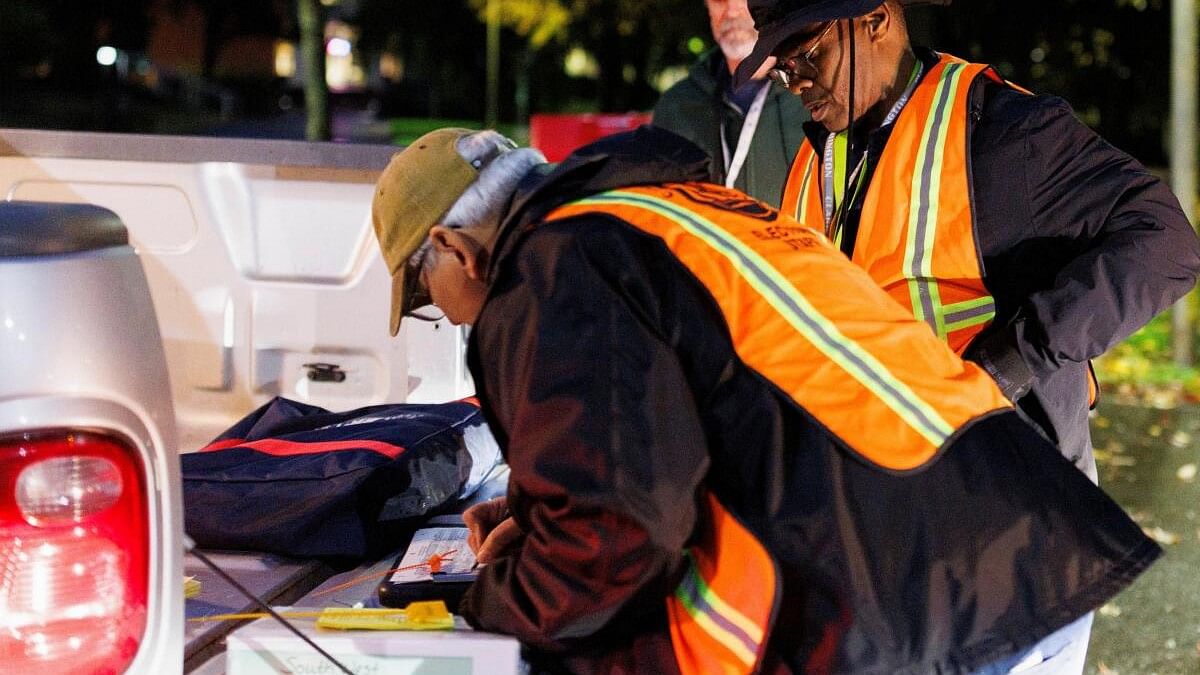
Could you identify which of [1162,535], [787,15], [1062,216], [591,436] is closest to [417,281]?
[591,436]

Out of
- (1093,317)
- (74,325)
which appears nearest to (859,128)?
(1093,317)

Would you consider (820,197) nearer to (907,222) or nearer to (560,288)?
(907,222)

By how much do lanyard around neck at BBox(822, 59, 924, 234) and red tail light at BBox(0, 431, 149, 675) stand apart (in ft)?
5.19

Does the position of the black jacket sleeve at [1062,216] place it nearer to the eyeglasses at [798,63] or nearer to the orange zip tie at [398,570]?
the eyeglasses at [798,63]

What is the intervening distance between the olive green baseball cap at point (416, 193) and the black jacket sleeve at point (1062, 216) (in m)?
1.04

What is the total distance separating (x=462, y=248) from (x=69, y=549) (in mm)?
704

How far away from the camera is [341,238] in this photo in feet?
12.4

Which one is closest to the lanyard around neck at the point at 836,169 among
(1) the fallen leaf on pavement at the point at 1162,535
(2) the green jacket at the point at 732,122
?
(2) the green jacket at the point at 732,122

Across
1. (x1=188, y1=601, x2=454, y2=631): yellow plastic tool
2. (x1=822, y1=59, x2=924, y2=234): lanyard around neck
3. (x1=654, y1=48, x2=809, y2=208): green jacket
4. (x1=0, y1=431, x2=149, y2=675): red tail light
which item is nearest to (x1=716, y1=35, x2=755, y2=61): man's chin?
(x1=654, y1=48, x2=809, y2=208): green jacket

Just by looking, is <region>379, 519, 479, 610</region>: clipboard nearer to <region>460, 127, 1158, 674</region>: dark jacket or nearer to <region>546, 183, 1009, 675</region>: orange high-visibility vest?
<region>460, 127, 1158, 674</region>: dark jacket

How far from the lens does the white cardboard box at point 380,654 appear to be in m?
2.04

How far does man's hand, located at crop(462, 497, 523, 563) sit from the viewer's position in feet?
8.29

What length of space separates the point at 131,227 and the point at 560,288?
2.25 meters

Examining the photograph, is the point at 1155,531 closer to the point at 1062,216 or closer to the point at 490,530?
the point at 1062,216
